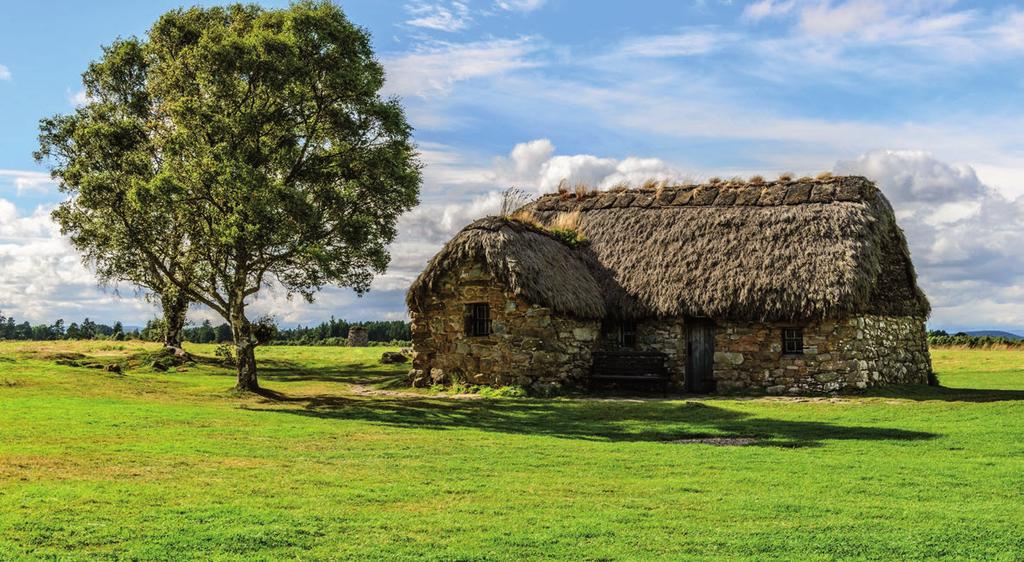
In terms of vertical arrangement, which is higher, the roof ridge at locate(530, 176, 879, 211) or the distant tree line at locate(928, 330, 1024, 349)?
the roof ridge at locate(530, 176, 879, 211)

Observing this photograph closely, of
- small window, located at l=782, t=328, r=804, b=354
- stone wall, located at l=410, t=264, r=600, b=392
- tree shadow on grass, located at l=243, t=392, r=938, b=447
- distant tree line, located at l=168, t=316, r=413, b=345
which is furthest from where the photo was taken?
distant tree line, located at l=168, t=316, r=413, b=345

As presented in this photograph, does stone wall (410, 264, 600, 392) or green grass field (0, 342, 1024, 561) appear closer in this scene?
green grass field (0, 342, 1024, 561)

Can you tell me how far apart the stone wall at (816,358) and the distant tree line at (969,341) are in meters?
24.3

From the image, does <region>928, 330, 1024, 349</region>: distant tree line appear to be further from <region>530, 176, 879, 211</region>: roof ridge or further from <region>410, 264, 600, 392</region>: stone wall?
<region>410, 264, 600, 392</region>: stone wall

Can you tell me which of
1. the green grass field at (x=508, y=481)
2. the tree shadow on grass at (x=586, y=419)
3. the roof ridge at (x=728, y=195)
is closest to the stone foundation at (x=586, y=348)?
the tree shadow on grass at (x=586, y=419)

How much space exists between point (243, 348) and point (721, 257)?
15.4 m

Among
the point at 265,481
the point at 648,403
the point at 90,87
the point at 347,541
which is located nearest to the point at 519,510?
the point at 347,541

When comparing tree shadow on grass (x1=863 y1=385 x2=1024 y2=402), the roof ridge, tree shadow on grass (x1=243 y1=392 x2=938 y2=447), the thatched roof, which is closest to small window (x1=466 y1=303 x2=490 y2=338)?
the thatched roof

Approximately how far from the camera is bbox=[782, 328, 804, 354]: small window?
2653 cm

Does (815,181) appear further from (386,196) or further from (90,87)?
(90,87)

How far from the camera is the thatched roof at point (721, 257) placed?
26047 millimetres

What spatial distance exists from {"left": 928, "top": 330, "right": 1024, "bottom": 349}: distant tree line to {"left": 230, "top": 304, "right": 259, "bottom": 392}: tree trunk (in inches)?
1590

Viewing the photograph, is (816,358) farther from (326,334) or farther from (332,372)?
(326,334)

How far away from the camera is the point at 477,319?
27.2 m
